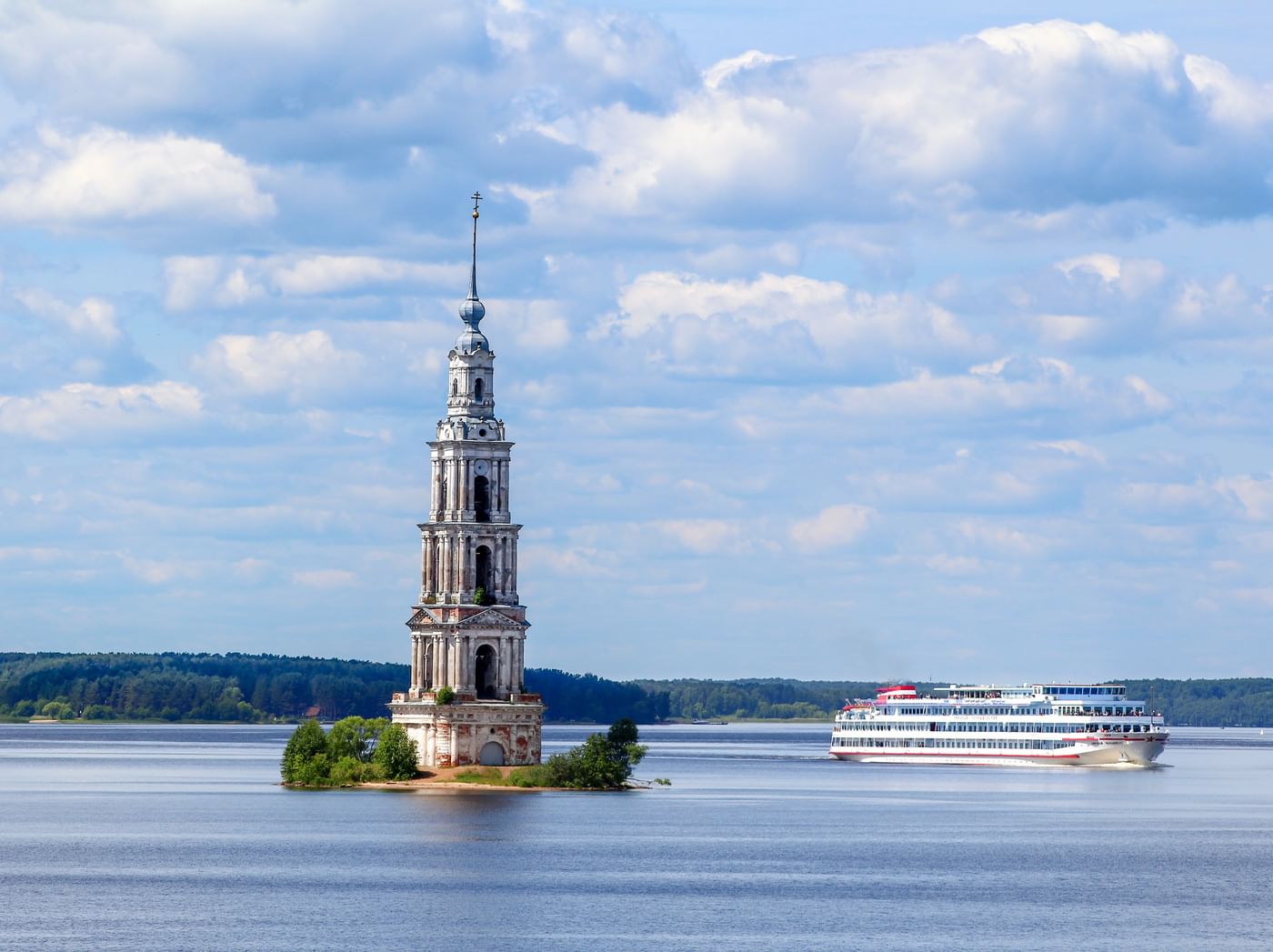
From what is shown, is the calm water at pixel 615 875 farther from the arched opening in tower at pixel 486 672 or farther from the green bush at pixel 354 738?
the arched opening in tower at pixel 486 672

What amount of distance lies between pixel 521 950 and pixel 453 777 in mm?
73057

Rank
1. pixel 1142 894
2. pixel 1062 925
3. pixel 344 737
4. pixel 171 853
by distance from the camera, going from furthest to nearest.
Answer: pixel 344 737 < pixel 171 853 < pixel 1142 894 < pixel 1062 925

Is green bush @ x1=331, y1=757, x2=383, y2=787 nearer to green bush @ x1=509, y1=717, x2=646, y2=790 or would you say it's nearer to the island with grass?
the island with grass

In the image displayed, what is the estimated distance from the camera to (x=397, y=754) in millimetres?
167000

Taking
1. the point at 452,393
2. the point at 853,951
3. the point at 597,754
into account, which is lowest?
the point at 853,951

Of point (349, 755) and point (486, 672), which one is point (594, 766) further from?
point (349, 755)

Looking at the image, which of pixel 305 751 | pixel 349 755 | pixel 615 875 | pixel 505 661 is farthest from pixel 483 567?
pixel 615 875

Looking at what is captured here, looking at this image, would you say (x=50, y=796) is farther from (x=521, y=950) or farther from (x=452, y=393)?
(x=521, y=950)

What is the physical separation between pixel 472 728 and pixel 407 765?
4892 mm

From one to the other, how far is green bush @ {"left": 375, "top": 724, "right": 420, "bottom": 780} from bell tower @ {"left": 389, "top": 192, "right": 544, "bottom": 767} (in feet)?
3.02

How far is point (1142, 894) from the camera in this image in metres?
114

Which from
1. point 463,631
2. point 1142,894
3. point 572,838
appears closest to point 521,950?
point 1142,894

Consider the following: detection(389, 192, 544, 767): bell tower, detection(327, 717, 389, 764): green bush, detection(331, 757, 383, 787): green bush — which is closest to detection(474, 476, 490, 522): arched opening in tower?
detection(389, 192, 544, 767): bell tower

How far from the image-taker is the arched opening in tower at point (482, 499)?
17112 cm
